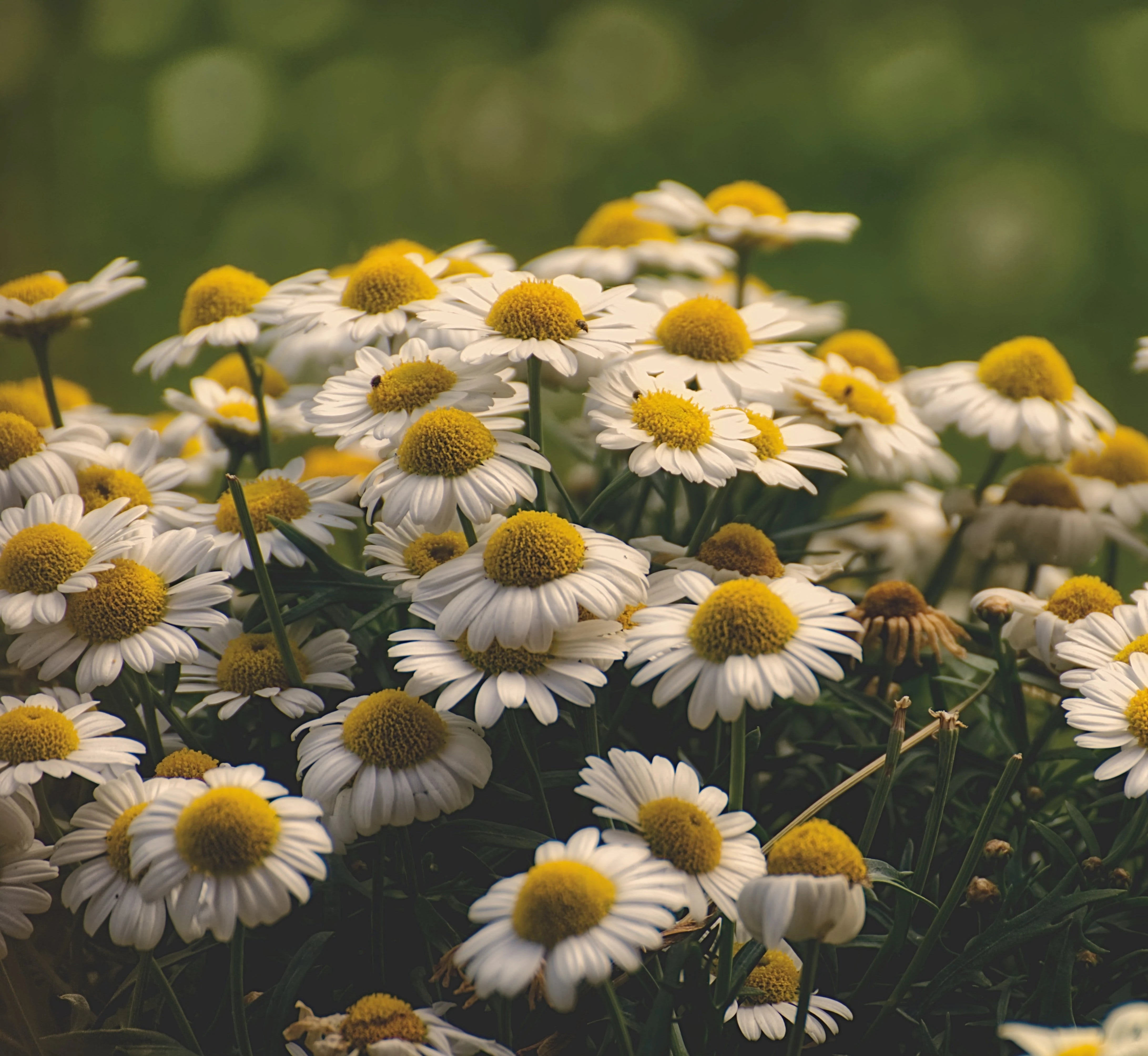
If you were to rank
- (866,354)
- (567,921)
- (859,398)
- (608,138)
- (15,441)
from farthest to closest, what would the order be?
(608,138) → (866,354) → (859,398) → (15,441) → (567,921)

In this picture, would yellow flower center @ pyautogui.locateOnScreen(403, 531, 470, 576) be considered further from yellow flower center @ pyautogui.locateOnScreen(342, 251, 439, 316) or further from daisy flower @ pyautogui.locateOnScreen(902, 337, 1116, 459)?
daisy flower @ pyautogui.locateOnScreen(902, 337, 1116, 459)

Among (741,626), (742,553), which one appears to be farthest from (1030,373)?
(741,626)

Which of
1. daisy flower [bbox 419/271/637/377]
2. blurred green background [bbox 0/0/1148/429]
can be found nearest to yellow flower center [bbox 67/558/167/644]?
daisy flower [bbox 419/271/637/377]

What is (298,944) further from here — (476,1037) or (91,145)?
(91,145)

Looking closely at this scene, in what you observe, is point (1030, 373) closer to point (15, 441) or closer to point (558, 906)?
point (558, 906)

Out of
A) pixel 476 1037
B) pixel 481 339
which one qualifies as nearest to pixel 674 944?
pixel 476 1037

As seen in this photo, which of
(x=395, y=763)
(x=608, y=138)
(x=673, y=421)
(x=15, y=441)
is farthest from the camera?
(x=608, y=138)

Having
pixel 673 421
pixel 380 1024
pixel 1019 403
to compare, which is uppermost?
pixel 673 421
